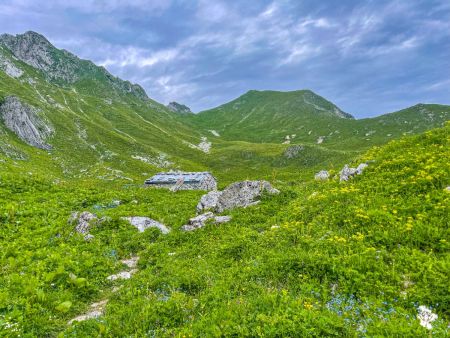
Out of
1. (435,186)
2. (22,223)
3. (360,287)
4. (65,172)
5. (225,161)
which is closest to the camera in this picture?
(360,287)

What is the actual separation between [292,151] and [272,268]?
115156 millimetres

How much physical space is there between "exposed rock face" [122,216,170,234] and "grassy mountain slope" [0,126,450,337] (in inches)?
34.3

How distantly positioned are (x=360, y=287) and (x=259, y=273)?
310 centimetres

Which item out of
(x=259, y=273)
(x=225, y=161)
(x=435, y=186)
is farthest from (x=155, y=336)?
(x=225, y=161)

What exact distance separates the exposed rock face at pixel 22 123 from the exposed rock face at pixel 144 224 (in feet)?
260

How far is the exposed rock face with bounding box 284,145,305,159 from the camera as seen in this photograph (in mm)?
119312

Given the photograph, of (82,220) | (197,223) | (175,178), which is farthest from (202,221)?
(175,178)

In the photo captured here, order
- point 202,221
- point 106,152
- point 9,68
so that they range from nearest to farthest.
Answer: point 202,221
point 106,152
point 9,68

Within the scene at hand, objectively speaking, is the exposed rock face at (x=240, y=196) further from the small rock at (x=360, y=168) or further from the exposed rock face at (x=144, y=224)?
the small rock at (x=360, y=168)

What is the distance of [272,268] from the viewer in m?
9.93

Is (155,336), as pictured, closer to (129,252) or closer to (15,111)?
(129,252)

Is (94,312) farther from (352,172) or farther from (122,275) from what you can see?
(352,172)

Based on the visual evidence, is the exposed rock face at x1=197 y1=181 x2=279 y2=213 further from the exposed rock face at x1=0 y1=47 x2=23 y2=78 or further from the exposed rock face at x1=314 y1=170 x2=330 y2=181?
the exposed rock face at x1=0 y1=47 x2=23 y2=78

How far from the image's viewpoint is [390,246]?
9.80 meters
